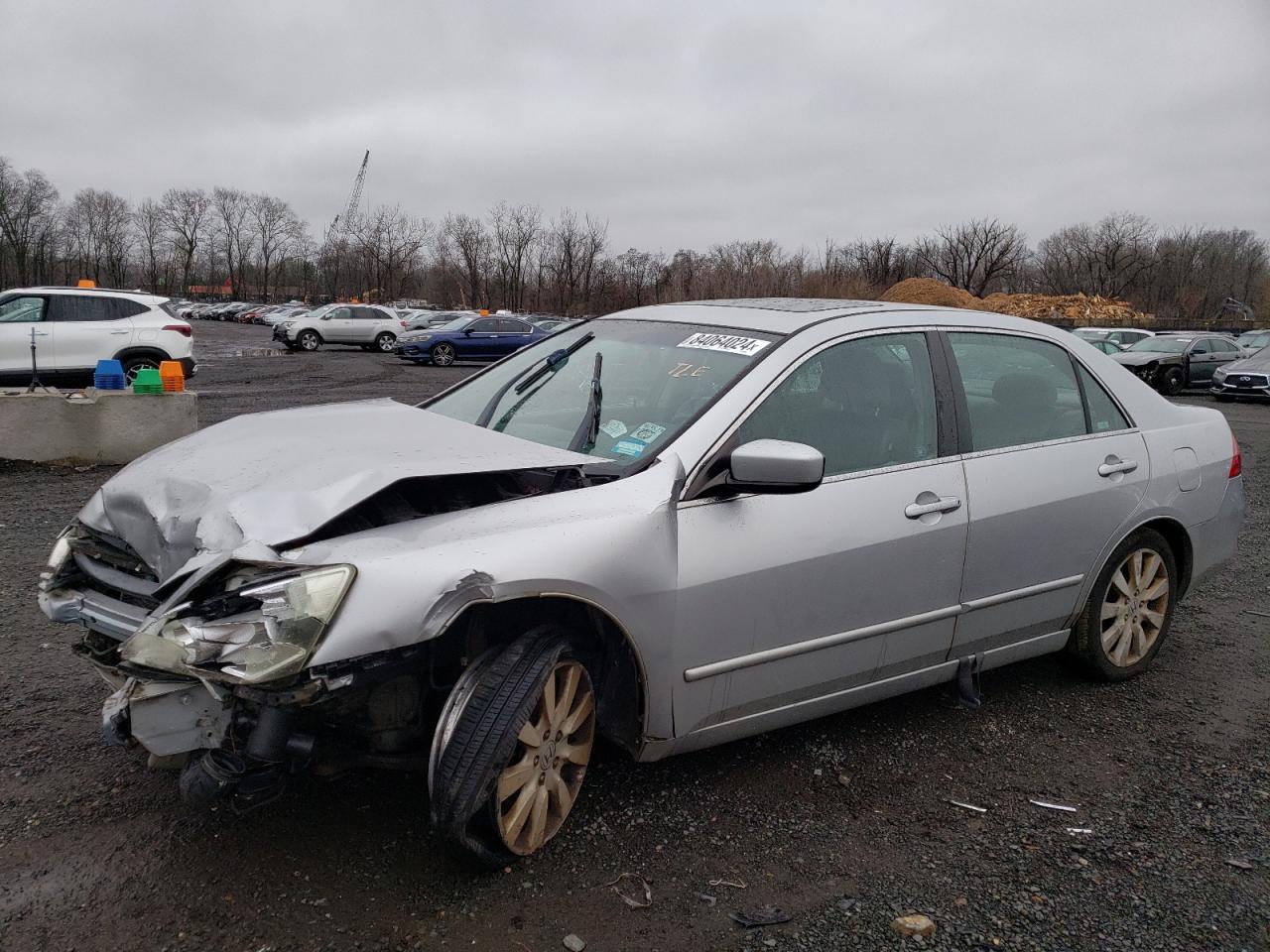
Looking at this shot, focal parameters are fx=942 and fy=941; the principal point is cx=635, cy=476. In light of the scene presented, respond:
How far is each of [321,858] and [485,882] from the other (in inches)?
19.0

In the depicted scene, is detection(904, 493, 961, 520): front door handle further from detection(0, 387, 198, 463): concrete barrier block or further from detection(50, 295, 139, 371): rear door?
detection(50, 295, 139, 371): rear door

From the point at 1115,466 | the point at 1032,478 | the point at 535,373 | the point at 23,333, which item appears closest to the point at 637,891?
the point at 535,373

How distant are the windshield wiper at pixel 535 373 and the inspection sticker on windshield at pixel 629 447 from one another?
75cm

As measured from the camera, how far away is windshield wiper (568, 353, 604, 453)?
3.19 meters

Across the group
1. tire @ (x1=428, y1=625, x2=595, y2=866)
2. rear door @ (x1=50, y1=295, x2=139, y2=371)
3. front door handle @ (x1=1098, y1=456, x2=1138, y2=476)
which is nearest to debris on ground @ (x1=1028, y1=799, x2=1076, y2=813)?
front door handle @ (x1=1098, y1=456, x2=1138, y2=476)

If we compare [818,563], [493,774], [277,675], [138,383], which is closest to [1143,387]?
[818,563]

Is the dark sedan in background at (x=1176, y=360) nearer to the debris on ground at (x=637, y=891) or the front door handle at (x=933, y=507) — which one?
the front door handle at (x=933, y=507)

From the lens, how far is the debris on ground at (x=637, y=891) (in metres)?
2.56

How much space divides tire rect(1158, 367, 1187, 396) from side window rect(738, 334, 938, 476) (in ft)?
75.6

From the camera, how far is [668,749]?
9.57 feet

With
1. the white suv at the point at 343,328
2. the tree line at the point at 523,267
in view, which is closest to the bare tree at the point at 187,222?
the tree line at the point at 523,267

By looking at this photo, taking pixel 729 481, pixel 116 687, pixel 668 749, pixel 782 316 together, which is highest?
pixel 782 316

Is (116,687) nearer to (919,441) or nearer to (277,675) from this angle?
(277,675)

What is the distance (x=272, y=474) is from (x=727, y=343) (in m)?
1.63
